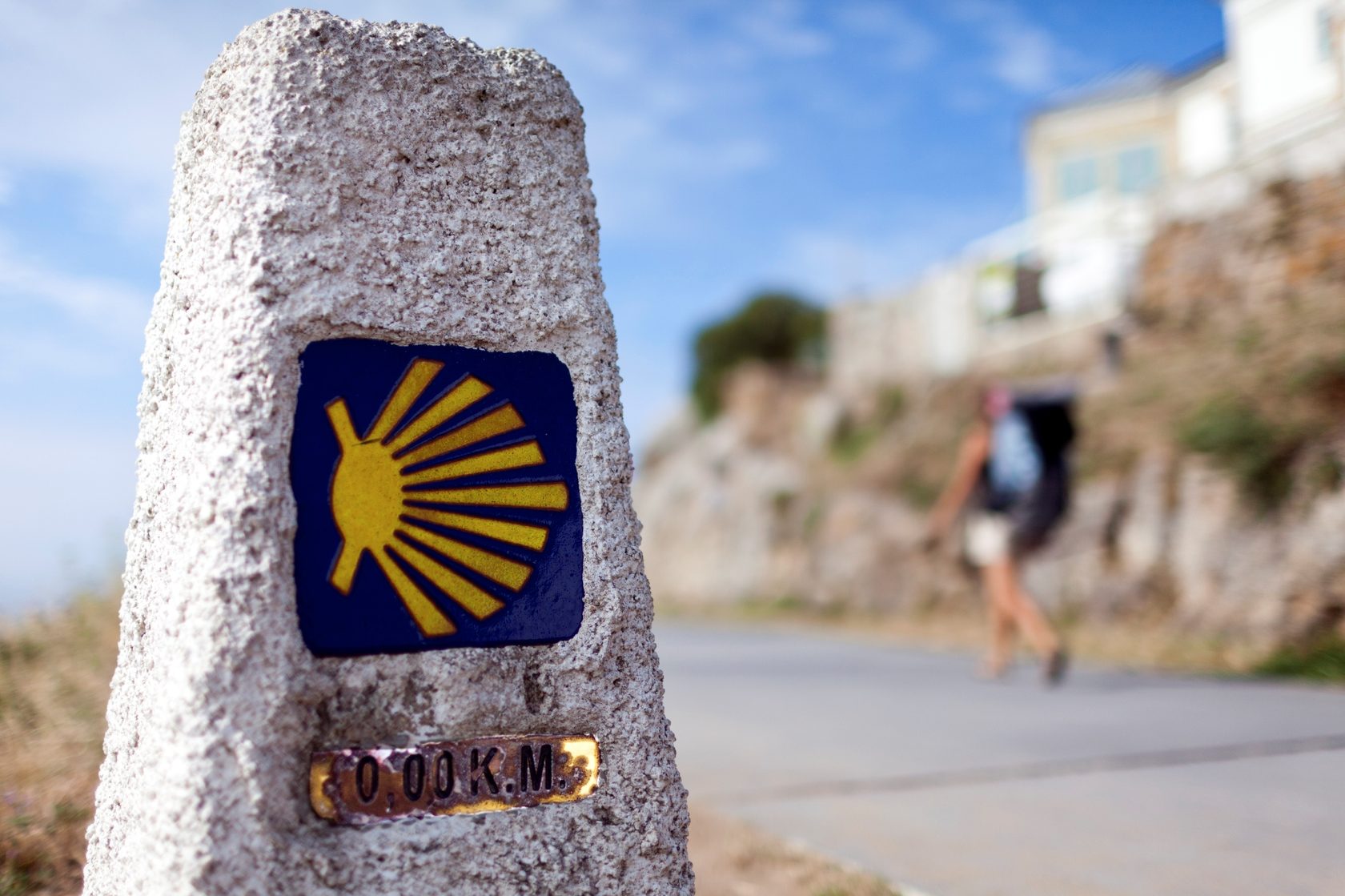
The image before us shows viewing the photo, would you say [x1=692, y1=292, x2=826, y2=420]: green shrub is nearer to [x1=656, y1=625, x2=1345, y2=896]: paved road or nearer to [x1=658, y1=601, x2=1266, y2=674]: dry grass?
[x1=658, y1=601, x2=1266, y2=674]: dry grass

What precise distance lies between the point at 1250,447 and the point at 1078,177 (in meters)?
22.7

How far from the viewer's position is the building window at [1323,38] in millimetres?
17094

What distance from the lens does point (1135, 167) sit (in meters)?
28.0

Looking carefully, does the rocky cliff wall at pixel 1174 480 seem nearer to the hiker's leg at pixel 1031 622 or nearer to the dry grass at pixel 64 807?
the hiker's leg at pixel 1031 622

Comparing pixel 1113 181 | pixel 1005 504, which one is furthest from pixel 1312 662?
pixel 1113 181

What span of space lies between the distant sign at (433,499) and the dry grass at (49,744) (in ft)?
4.18

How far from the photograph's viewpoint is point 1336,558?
A: 7.39 metres

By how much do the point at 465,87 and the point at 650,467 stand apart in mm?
26797

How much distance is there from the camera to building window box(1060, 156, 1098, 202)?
2894cm

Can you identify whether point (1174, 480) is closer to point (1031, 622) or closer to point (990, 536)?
point (990, 536)

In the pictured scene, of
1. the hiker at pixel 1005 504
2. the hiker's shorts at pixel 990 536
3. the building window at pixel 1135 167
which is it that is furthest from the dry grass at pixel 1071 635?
the building window at pixel 1135 167

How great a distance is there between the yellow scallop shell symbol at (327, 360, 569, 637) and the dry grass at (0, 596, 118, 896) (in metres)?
1.31

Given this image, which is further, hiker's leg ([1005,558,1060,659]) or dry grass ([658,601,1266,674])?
dry grass ([658,601,1266,674])

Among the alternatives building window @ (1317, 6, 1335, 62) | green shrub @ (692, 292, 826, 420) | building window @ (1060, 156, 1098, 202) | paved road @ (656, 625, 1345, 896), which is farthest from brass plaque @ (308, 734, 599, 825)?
building window @ (1060, 156, 1098, 202)
